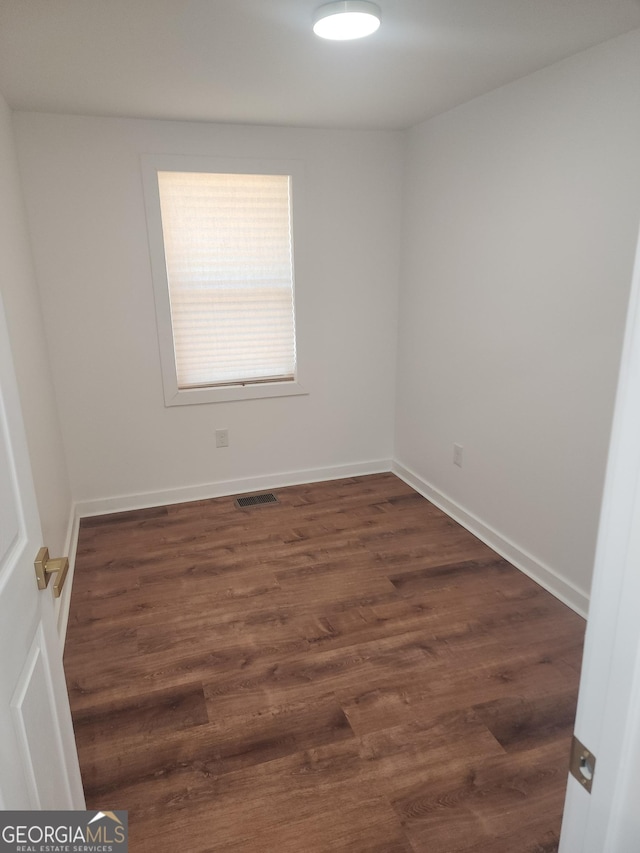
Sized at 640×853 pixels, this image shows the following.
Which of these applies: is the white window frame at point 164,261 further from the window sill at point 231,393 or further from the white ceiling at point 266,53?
the white ceiling at point 266,53

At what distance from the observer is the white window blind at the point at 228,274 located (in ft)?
10.8

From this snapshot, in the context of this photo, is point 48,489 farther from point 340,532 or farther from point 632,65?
point 632,65

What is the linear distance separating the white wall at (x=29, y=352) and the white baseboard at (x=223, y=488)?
0.39 m

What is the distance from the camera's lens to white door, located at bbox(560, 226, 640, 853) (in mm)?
597

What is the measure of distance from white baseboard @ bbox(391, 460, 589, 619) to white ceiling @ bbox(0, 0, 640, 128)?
223 cm

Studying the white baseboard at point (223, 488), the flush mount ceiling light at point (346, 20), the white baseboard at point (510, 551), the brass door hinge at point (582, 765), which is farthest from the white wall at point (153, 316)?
the brass door hinge at point (582, 765)

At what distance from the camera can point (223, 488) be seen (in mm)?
3768

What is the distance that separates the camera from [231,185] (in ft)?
10.9

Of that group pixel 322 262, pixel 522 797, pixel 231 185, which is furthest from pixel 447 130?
pixel 522 797

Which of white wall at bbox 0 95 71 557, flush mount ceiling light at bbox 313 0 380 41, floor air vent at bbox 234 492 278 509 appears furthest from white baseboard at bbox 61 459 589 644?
flush mount ceiling light at bbox 313 0 380 41

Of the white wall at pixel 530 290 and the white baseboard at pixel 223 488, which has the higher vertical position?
the white wall at pixel 530 290

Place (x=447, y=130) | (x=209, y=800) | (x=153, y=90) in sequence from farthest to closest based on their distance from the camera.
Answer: (x=447, y=130)
(x=153, y=90)
(x=209, y=800)

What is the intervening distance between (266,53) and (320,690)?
2.41 metres

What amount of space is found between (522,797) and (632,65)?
2.49 m
